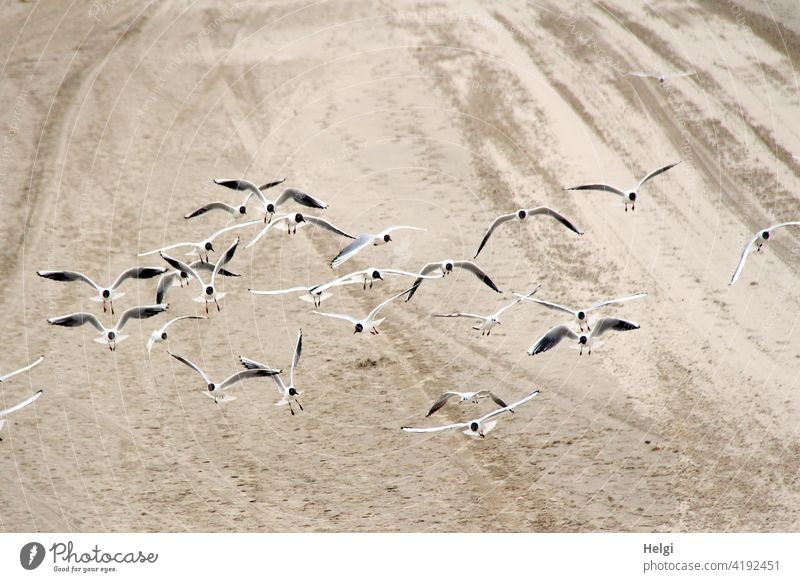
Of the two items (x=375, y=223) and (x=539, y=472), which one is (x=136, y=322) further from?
(x=539, y=472)

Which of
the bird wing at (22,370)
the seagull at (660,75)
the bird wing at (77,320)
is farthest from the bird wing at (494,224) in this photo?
the bird wing at (22,370)

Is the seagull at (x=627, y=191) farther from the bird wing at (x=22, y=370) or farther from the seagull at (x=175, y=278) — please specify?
the bird wing at (x=22, y=370)

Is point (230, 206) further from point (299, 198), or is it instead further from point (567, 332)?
point (567, 332)

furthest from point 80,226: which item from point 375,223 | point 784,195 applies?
→ point 784,195

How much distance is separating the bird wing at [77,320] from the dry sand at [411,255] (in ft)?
0.55

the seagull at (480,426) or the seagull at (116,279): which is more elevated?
the seagull at (116,279)

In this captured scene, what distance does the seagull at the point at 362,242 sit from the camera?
25.5 ft

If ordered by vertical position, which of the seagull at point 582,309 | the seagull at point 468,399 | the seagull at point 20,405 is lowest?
the seagull at point 468,399

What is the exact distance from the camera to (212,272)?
7832 millimetres

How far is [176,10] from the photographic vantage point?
28.2ft

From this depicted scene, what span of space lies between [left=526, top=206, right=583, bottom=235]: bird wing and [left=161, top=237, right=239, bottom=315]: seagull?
2.32m

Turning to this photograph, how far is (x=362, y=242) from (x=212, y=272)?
1173 millimetres

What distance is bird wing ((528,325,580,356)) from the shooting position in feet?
25.4

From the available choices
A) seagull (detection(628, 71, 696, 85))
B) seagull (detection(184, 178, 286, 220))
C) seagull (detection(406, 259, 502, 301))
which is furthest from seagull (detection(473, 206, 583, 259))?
seagull (detection(184, 178, 286, 220))
